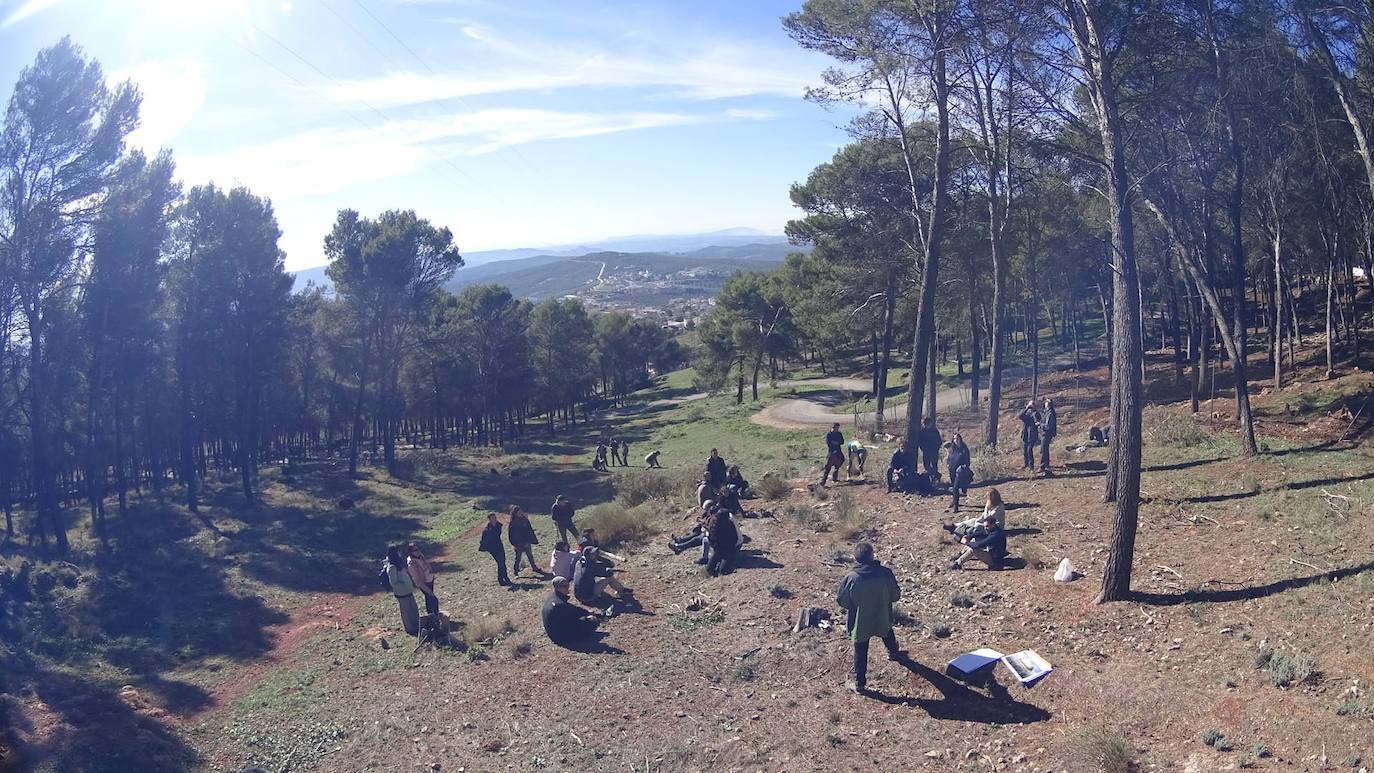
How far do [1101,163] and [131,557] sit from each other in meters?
24.5

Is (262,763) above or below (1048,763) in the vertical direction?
below

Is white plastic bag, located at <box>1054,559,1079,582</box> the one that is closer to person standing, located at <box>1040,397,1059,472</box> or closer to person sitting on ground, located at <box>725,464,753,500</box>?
person standing, located at <box>1040,397,1059,472</box>

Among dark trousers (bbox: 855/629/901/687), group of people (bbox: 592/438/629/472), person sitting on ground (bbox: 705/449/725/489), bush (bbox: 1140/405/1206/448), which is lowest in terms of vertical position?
group of people (bbox: 592/438/629/472)

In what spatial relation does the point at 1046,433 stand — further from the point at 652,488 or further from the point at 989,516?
the point at 652,488

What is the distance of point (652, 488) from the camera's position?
73.9ft

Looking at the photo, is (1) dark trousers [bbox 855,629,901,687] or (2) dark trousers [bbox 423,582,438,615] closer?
(1) dark trousers [bbox 855,629,901,687]

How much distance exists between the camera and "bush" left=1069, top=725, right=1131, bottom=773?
638 centimetres

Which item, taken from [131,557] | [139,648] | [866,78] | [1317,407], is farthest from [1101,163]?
[131,557]

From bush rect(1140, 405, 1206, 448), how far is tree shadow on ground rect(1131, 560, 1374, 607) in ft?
30.5

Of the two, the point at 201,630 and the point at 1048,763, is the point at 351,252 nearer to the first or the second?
the point at 201,630

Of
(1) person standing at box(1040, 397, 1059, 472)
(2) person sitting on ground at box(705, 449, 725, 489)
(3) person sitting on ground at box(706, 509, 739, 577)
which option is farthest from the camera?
(2) person sitting on ground at box(705, 449, 725, 489)

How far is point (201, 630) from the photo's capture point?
15.6 meters

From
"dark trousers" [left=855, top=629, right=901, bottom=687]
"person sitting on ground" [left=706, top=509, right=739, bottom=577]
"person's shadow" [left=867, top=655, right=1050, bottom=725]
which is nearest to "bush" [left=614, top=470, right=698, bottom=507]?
"person sitting on ground" [left=706, top=509, right=739, bottom=577]

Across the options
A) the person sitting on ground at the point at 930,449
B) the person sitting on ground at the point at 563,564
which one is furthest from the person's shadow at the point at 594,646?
the person sitting on ground at the point at 930,449
